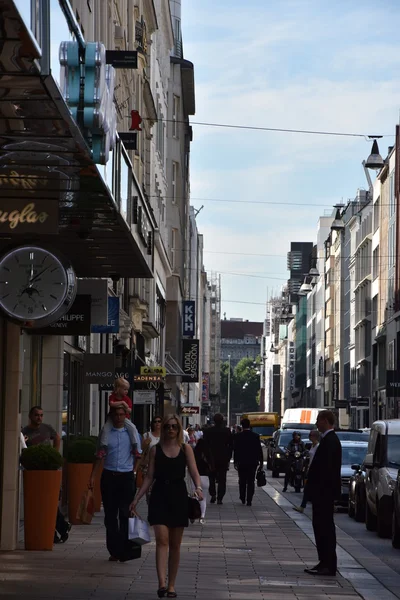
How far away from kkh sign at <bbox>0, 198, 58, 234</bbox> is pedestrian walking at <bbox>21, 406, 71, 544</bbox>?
546 centimetres

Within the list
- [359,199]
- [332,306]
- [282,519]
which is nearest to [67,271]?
[282,519]

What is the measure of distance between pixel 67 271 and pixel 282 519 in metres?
11.2

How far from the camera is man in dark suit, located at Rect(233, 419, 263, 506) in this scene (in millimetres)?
28859

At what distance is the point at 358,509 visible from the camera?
26.5m

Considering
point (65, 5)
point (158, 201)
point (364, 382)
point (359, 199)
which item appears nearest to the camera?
point (65, 5)

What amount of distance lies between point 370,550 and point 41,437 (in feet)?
15.0

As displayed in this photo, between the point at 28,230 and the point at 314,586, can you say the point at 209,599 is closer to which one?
the point at 314,586

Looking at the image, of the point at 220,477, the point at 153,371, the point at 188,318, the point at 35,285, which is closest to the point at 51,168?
the point at 35,285

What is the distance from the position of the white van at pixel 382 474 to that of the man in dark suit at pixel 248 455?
4902 millimetres

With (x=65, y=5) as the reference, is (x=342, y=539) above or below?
below

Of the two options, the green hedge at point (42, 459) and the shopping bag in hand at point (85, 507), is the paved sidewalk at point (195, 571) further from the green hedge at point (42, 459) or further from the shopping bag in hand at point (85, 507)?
the green hedge at point (42, 459)

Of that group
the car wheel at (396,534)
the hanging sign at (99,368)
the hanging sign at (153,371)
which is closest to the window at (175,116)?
the hanging sign at (153,371)

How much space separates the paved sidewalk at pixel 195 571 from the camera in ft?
42.3

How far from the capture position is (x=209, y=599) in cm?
1249
